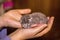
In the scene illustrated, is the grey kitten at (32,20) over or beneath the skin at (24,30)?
over

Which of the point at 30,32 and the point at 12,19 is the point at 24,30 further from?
the point at 12,19

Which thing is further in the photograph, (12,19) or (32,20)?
(12,19)

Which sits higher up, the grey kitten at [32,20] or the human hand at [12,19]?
the grey kitten at [32,20]

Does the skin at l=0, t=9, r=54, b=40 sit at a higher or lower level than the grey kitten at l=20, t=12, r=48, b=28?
lower

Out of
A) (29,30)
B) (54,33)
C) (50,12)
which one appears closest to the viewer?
(29,30)

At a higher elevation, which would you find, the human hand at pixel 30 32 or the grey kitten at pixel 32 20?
the grey kitten at pixel 32 20

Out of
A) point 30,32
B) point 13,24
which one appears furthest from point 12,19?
point 30,32

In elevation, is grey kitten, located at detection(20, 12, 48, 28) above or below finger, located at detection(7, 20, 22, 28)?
above

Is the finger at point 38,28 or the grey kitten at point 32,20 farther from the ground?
the grey kitten at point 32,20

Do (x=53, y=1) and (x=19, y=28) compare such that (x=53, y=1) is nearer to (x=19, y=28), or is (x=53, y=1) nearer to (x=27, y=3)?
(x=27, y=3)

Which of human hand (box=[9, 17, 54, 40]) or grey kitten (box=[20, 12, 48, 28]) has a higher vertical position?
grey kitten (box=[20, 12, 48, 28])

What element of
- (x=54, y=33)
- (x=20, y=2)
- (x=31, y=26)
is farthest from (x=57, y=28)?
(x=31, y=26)
